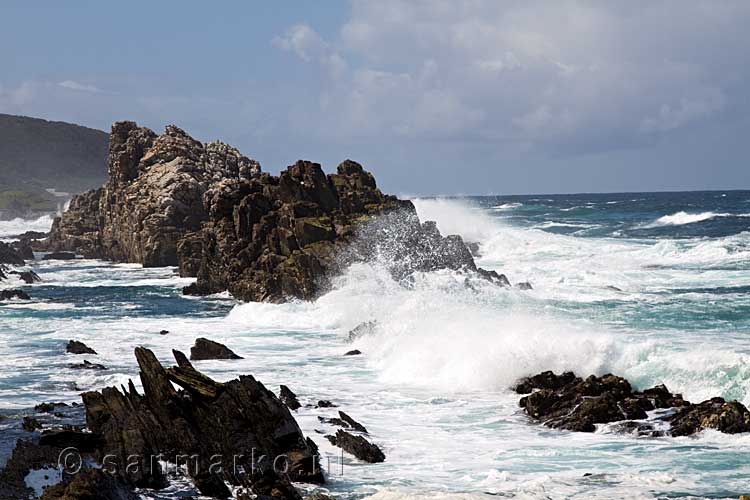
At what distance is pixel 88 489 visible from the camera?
12.5 metres

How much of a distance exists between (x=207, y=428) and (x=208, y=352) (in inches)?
503

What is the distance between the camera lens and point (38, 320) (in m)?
41.0

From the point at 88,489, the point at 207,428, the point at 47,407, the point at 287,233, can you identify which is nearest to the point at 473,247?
the point at 287,233

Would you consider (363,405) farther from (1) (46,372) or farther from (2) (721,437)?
(1) (46,372)

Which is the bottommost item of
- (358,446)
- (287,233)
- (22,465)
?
(358,446)

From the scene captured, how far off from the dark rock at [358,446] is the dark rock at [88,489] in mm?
5864

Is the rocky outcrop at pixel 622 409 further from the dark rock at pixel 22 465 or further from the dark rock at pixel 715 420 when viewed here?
the dark rock at pixel 22 465

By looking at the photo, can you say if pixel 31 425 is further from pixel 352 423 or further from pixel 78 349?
pixel 78 349

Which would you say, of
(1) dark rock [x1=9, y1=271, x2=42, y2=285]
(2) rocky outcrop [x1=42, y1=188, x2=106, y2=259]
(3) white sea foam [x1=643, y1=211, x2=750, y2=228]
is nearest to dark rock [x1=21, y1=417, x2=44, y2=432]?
(1) dark rock [x1=9, y1=271, x2=42, y2=285]

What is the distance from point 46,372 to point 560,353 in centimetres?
1517

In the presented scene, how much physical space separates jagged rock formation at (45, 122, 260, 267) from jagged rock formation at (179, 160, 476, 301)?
15.6 meters

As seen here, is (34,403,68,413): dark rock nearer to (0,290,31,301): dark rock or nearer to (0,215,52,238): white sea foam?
(0,290,31,301): dark rock

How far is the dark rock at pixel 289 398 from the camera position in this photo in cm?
2228

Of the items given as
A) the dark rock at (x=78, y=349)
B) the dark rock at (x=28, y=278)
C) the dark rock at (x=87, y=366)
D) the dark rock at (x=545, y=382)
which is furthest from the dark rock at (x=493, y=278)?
the dark rock at (x=28, y=278)
